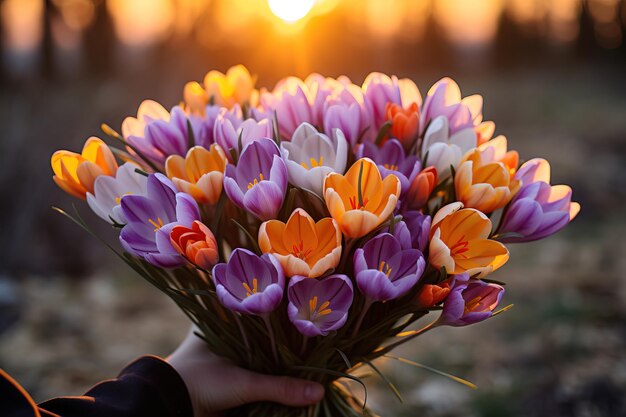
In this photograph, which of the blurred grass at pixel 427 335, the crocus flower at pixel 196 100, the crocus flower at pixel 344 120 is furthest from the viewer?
the blurred grass at pixel 427 335

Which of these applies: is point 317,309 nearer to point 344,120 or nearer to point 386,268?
point 386,268

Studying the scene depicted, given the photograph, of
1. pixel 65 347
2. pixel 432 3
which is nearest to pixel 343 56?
pixel 432 3

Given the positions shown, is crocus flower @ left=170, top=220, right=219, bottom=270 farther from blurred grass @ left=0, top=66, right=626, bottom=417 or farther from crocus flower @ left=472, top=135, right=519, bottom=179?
blurred grass @ left=0, top=66, right=626, bottom=417

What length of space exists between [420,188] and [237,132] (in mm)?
169

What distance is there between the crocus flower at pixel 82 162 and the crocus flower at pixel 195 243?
0.14 meters

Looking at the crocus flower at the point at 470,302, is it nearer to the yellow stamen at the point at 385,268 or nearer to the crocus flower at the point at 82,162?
the yellow stamen at the point at 385,268

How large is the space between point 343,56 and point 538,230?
19.9ft

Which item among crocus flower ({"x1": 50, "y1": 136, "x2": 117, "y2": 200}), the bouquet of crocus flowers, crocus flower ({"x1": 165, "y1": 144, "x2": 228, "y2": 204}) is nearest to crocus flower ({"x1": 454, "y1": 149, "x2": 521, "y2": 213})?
the bouquet of crocus flowers

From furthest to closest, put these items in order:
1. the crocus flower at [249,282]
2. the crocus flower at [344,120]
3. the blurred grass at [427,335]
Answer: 1. the blurred grass at [427,335]
2. the crocus flower at [344,120]
3. the crocus flower at [249,282]

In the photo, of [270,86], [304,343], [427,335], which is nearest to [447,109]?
[304,343]

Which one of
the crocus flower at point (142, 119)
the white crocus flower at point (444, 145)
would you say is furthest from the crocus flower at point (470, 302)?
the crocus flower at point (142, 119)

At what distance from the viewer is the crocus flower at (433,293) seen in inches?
20.3

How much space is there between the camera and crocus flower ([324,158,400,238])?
482 millimetres

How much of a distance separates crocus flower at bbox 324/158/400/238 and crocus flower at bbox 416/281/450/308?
7 centimetres
